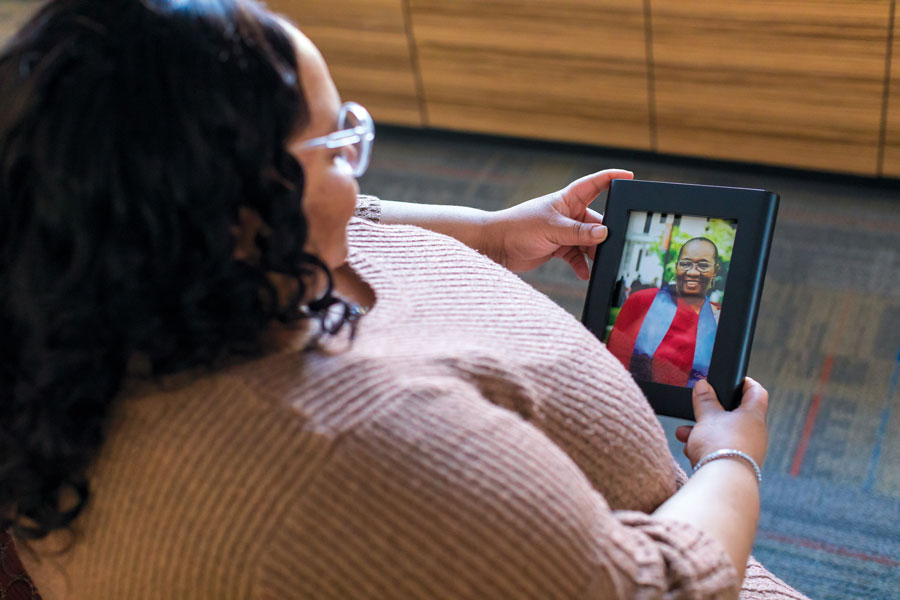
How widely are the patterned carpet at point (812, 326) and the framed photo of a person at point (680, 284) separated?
0.76 m

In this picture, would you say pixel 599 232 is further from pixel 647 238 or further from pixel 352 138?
pixel 352 138

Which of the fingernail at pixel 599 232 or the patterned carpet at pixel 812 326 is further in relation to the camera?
the patterned carpet at pixel 812 326

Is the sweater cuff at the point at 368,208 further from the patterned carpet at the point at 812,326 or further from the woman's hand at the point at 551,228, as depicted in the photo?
the patterned carpet at the point at 812,326

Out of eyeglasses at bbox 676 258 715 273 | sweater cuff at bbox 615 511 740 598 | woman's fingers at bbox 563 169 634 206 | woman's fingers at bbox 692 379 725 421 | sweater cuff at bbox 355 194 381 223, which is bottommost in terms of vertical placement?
sweater cuff at bbox 615 511 740 598

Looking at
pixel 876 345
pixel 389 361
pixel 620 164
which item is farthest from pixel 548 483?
pixel 620 164

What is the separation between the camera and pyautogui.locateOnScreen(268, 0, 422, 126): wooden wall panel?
288cm

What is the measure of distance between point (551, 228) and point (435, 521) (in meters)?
0.65

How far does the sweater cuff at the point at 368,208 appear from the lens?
1.21 m

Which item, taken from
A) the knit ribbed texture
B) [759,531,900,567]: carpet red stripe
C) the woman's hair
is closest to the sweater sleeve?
the knit ribbed texture

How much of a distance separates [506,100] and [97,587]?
233 centimetres

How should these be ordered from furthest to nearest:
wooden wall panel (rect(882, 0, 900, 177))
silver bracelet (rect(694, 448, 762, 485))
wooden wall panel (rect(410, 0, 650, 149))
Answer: wooden wall panel (rect(410, 0, 650, 149)) → wooden wall panel (rect(882, 0, 900, 177)) → silver bracelet (rect(694, 448, 762, 485))

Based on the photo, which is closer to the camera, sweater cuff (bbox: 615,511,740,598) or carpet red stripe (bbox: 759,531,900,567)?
sweater cuff (bbox: 615,511,740,598)

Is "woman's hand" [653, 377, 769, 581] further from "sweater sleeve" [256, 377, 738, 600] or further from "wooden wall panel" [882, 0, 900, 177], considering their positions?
"wooden wall panel" [882, 0, 900, 177]

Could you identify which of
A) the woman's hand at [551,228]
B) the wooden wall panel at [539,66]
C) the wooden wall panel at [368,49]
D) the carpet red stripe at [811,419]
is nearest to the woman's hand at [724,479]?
the woman's hand at [551,228]
